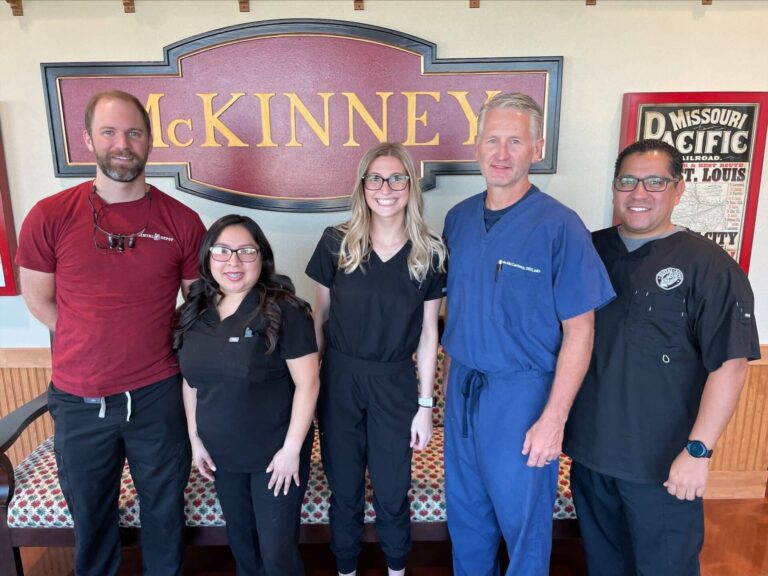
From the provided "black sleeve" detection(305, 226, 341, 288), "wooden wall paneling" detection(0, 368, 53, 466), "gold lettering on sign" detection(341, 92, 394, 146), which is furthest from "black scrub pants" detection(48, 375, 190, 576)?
"gold lettering on sign" detection(341, 92, 394, 146)

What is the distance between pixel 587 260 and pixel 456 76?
1.15m

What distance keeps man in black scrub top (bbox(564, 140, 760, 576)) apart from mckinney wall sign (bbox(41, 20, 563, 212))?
0.82 meters

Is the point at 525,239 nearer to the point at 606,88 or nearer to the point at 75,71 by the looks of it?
the point at 606,88

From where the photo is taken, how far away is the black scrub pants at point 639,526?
1.51m

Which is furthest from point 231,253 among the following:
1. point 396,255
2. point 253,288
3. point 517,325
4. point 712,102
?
point 712,102

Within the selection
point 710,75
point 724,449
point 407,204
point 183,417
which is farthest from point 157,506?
point 710,75

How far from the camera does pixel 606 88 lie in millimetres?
2227

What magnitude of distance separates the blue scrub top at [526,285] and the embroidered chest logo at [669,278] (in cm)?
16

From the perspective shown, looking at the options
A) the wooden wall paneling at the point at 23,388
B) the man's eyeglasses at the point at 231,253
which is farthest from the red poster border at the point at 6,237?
the man's eyeglasses at the point at 231,253

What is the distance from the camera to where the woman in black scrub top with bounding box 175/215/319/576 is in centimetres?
152

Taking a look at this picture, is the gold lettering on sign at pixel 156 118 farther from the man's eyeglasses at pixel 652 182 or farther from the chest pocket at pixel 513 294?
the man's eyeglasses at pixel 652 182

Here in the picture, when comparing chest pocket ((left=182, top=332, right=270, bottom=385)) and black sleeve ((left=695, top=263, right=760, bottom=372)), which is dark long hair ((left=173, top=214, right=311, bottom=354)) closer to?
chest pocket ((left=182, top=332, right=270, bottom=385))

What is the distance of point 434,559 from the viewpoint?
7.30ft

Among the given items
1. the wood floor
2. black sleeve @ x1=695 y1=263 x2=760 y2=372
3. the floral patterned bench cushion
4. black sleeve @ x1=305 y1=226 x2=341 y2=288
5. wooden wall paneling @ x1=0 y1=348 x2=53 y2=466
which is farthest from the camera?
wooden wall paneling @ x1=0 y1=348 x2=53 y2=466
